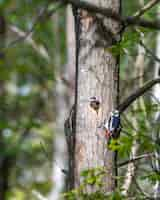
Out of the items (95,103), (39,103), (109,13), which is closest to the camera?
(109,13)

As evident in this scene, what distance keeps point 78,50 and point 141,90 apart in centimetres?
43

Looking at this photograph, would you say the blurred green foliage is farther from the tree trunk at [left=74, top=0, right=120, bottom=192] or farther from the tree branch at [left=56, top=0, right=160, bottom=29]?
the tree branch at [left=56, top=0, right=160, bottom=29]

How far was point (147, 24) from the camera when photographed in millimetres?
2008

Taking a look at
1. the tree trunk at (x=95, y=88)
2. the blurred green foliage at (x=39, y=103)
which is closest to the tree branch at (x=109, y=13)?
the blurred green foliage at (x=39, y=103)

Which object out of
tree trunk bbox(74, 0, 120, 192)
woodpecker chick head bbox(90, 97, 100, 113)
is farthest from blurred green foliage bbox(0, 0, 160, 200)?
woodpecker chick head bbox(90, 97, 100, 113)

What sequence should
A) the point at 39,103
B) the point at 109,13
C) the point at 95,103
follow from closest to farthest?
the point at 109,13, the point at 95,103, the point at 39,103

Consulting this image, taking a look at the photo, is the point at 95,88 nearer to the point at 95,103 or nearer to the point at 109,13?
the point at 95,103

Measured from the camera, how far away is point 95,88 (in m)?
2.89

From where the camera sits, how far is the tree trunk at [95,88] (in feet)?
9.42

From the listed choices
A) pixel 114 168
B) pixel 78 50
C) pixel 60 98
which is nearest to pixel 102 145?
pixel 114 168

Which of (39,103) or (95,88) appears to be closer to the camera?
(95,88)

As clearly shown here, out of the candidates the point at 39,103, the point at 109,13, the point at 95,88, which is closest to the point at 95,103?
the point at 95,88

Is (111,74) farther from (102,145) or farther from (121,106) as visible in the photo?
(102,145)

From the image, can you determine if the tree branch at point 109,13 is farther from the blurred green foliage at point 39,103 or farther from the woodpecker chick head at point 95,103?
the woodpecker chick head at point 95,103
